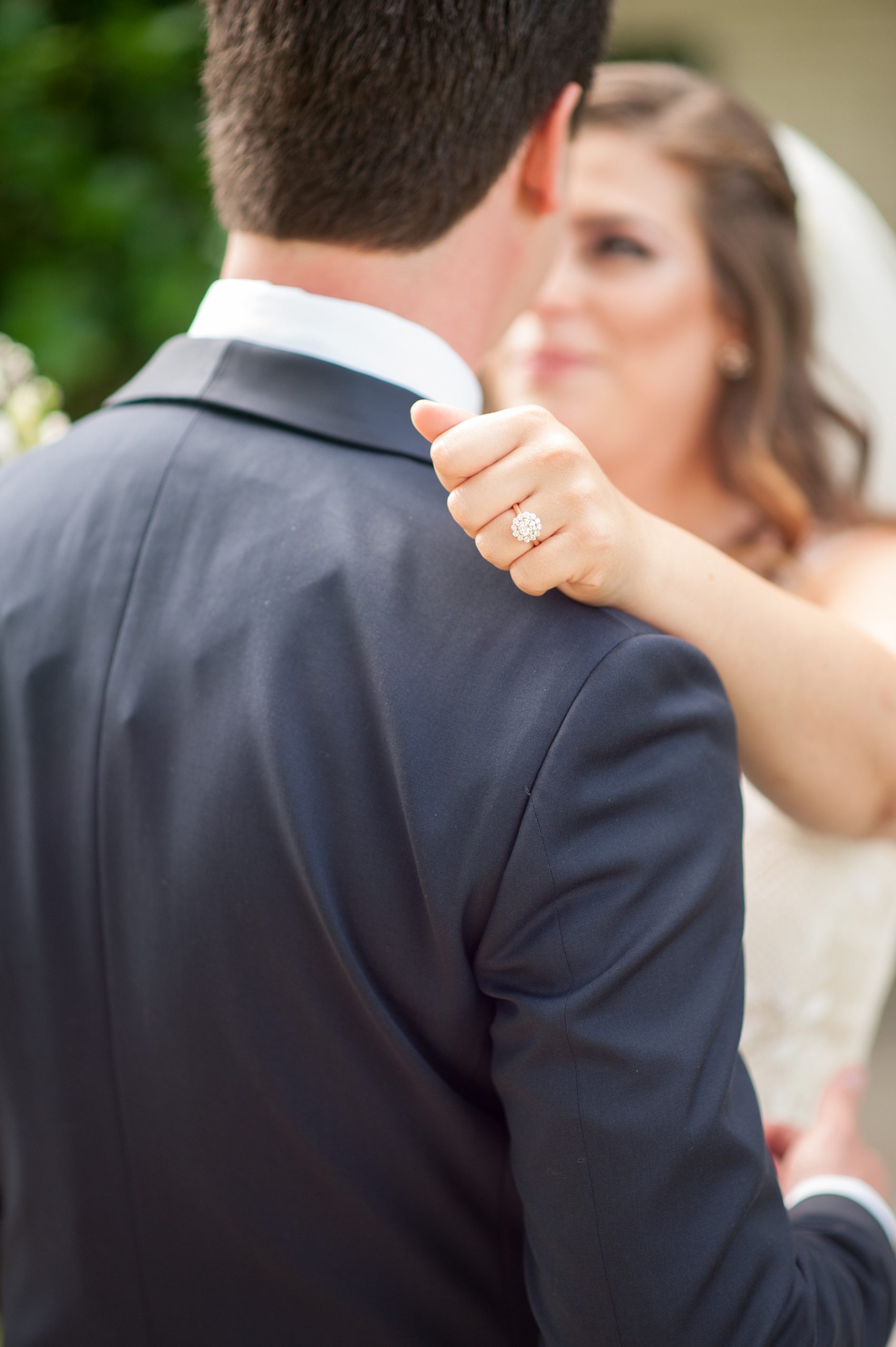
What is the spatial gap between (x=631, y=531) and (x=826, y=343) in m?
1.88

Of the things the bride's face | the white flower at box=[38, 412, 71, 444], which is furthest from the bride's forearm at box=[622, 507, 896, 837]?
the white flower at box=[38, 412, 71, 444]

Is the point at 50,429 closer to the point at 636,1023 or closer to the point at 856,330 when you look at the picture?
the point at 636,1023

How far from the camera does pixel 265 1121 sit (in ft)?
3.66

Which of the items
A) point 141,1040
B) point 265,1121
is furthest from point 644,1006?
point 141,1040

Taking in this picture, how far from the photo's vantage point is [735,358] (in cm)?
253

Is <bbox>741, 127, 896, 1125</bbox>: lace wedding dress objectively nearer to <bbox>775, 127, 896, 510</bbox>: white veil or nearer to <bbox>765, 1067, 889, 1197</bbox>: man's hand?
<bbox>765, 1067, 889, 1197</bbox>: man's hand

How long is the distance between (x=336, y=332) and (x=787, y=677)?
0.68m

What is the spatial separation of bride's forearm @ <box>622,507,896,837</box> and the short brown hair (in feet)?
1.22

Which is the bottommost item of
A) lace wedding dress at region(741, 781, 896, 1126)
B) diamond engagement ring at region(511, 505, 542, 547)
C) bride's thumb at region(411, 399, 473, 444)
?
lace wedding dress at region(741, 781, 896, 1126)

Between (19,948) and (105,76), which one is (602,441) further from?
(105,76)

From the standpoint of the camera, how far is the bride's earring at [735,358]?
2523 mm

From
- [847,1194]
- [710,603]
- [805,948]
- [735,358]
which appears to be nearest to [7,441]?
[710,603]

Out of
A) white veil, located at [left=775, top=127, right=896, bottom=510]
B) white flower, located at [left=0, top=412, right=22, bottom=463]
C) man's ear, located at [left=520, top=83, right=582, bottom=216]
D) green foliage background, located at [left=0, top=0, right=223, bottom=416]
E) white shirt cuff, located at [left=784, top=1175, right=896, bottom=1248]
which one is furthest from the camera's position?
green foliage background, located at [left=0, top=0, right=223, bottom=416]

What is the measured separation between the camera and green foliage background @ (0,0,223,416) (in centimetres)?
404
